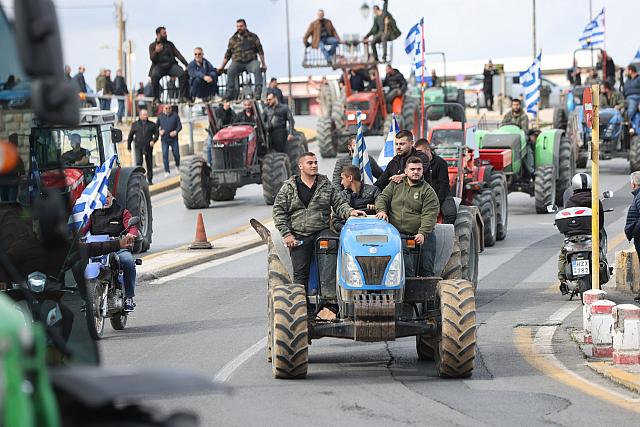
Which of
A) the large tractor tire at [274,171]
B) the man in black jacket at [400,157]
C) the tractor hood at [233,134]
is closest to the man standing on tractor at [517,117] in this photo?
the large tractor tire at [274,171]

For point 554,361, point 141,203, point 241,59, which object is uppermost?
point 241,59

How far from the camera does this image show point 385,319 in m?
13.1

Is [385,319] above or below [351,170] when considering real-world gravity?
below

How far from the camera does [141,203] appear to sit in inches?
972

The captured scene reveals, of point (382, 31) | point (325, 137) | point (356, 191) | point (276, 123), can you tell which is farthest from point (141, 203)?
point (382, 31)

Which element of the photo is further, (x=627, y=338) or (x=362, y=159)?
(x=362, y=159)

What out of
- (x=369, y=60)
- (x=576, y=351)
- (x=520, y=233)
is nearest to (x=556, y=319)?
(x=576, y=351)

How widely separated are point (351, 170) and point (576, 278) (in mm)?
3818

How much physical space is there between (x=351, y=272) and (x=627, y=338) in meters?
2.58

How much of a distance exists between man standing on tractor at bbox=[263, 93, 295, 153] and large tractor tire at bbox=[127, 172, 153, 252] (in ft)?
23.1

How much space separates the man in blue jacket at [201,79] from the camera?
109 feet

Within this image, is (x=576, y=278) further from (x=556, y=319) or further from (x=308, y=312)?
(x=308, y=312)

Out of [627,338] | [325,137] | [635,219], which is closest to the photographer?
A: [627,338]

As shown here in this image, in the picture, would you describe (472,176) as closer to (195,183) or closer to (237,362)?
(195,183)
